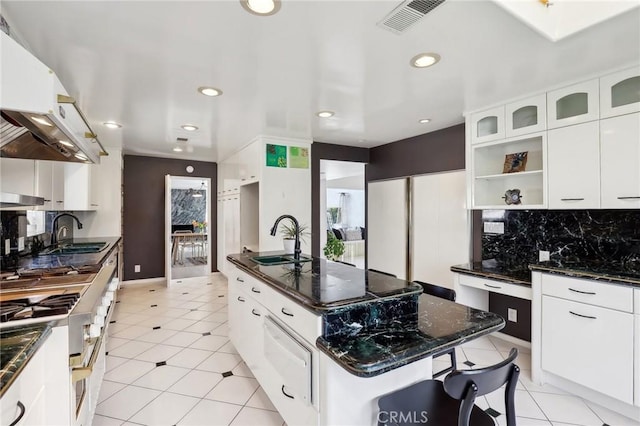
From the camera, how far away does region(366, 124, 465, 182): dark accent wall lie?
146 inches

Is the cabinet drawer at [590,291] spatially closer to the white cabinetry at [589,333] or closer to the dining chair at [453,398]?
the white cabinetry at [589,333]

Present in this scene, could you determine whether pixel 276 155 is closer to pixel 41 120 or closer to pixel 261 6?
pixel 261 6

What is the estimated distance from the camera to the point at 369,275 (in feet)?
6.56

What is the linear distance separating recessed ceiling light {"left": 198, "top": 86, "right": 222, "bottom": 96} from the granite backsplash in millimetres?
2995

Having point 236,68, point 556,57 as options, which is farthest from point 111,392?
point 556,57

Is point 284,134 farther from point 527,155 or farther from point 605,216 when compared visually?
point 605,216

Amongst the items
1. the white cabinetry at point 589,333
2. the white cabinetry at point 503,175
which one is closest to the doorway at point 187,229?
the white cabinetry at point 503,175

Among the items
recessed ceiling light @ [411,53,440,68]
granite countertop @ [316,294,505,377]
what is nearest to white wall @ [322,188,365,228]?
recessed ceiling light @ [411,53,440,68]

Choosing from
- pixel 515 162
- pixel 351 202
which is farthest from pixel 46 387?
pixel 351 202

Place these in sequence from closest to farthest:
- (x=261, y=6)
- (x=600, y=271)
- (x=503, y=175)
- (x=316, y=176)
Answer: (x=261, y=6)
(x=600, y=271)
(x=503, y=175)
(x=316, y=176)

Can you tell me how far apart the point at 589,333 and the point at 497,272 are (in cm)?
78

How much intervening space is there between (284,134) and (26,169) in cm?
260

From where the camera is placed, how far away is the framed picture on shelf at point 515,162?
288cm

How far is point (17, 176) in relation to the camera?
210 centimetres
